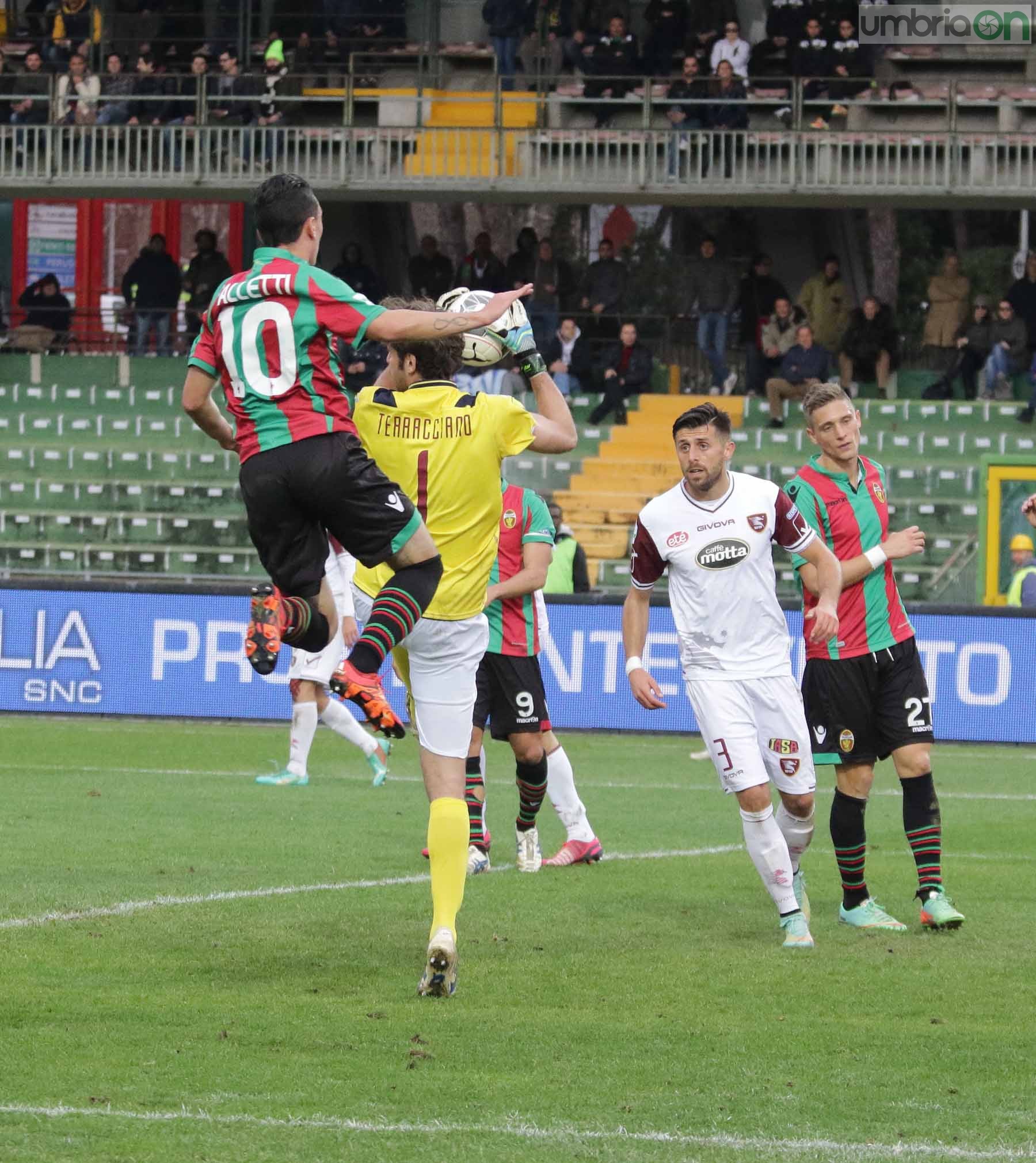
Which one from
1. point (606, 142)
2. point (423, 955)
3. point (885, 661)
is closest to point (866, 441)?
point (606, 142)

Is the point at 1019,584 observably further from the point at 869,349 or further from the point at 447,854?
the point at 447,854

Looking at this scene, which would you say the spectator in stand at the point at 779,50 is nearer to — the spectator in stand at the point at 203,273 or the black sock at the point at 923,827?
the spectator in stand at the point at 203,273

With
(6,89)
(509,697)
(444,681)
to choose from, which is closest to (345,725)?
(509,697)

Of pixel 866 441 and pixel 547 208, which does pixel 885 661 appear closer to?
pixel 866 441

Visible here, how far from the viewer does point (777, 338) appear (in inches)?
992

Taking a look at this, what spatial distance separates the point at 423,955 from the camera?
273 inches

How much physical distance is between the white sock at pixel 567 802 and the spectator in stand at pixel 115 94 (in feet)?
64.1

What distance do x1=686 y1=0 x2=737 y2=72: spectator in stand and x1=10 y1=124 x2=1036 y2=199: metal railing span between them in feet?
6.46

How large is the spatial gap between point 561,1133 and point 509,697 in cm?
525

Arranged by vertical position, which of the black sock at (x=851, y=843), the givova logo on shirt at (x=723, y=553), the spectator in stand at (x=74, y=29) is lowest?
the black sock at (x=851, y=843)

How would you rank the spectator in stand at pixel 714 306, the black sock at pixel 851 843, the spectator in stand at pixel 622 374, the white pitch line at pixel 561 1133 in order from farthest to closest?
the spectator in stand at pixel 714 306
the spectator in stand at pixel 622 374
the black sock at pixel 851 843
the white pitch line at pixel 561 1133

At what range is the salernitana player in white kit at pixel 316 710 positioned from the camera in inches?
517

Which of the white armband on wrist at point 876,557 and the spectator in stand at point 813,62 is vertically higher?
the spectator in stand at point 813,62

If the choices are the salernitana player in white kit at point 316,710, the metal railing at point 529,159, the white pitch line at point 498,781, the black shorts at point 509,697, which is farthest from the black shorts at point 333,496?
the metal railing at point 529,159
